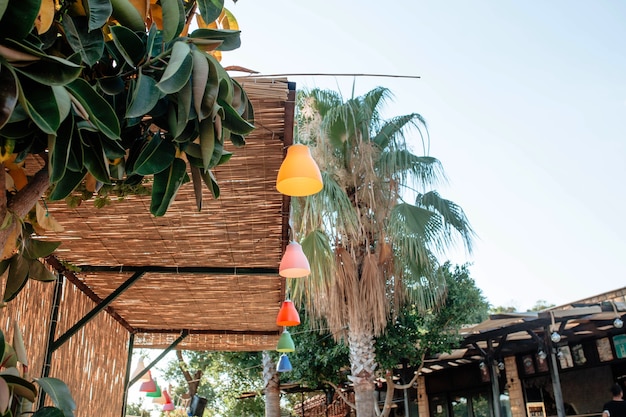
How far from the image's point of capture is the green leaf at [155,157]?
102 cm

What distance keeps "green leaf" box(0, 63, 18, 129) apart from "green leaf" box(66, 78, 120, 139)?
0.13 m

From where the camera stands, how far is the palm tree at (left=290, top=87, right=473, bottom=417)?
7090mm

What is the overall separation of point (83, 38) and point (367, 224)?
6595mm

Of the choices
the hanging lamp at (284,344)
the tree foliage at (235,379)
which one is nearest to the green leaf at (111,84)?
the hanging lamp at (284,344)

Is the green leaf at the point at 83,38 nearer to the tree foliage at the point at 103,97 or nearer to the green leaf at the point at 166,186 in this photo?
the tree foliage at the point at 103,97

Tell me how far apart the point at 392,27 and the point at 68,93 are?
13274mm

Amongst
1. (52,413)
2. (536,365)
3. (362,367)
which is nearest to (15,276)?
(52,413)

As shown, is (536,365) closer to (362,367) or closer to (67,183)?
(362,367)

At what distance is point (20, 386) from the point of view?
3.65 feet

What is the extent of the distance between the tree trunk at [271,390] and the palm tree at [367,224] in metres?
3.21

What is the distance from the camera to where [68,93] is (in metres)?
0.84

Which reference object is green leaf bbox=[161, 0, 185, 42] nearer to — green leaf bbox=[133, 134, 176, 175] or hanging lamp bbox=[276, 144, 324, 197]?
green leaf bbox=[133, 134, 176, 175]

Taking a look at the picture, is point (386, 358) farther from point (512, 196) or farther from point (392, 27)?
point (512, 196)

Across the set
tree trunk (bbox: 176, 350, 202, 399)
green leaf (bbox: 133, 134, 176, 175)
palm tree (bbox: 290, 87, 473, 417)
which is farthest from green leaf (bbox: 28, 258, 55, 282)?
→ tree trunk (bbox: 176, 350, 202, 399)
